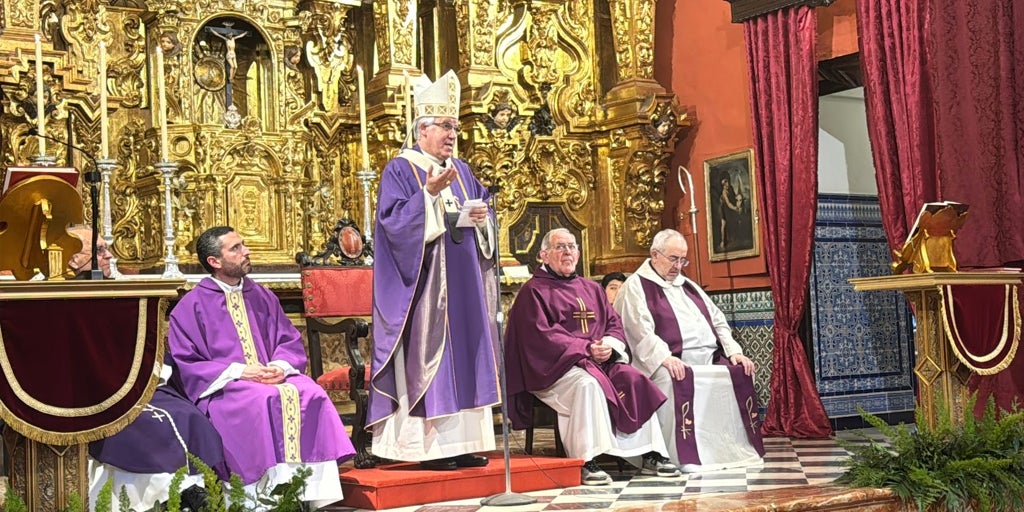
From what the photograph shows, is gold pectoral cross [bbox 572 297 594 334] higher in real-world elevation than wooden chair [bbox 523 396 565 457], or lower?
higher

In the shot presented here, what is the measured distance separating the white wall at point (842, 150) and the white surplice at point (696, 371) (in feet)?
7.24

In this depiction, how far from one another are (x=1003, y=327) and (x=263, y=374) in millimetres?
4072

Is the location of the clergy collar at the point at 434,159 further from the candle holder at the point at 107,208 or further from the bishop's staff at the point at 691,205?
the bishop's staff at the point at 691,205

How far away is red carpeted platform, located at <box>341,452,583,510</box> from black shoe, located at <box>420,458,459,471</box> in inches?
2.5

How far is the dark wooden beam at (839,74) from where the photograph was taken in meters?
9.51

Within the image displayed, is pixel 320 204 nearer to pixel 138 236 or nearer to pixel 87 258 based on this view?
pixel 138 236

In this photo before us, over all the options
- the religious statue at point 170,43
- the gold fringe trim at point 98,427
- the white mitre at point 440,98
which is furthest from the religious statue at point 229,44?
the gold fringe trim at point 98,427

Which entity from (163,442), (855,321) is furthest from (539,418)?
(855,321)

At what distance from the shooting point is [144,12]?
30.7ft

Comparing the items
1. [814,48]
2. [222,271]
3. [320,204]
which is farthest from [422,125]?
[814,48]

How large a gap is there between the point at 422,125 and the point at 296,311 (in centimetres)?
251

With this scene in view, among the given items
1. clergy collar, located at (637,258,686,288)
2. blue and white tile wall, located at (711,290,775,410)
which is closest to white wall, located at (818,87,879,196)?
blue and white tile wall, located at (711,290,775,410)

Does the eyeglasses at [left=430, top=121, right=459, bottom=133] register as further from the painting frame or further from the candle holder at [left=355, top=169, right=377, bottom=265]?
the painting frame

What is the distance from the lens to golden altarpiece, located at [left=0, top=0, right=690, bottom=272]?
9039mm
